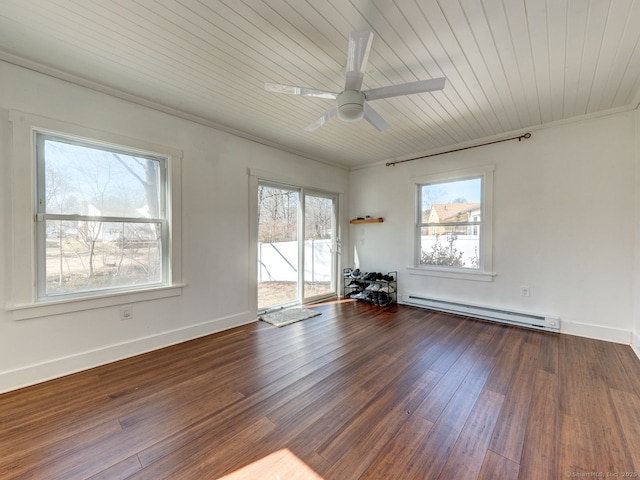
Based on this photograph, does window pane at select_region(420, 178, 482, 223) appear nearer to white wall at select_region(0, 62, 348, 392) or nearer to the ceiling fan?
white wall at select_region(0, 62, 348, 392)

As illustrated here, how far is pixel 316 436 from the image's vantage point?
1.60 meters

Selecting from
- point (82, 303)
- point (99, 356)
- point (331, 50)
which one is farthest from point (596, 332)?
point (82, 303)

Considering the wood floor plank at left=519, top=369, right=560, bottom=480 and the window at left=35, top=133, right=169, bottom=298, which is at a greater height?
the window at left=35, top=133, right=169, bottom=298

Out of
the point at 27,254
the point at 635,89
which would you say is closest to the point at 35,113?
the point at 27,254

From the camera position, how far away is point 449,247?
4.14m

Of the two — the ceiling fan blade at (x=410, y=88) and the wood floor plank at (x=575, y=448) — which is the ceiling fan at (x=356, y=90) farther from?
the wood floor plank at (x=575, y=448)

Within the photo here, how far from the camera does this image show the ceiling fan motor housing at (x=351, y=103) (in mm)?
1985

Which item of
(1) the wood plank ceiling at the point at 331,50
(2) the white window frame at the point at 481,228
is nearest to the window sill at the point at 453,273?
(2) the white window frame at the point at 481,228

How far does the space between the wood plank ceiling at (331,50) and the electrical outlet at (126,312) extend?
6.81ft

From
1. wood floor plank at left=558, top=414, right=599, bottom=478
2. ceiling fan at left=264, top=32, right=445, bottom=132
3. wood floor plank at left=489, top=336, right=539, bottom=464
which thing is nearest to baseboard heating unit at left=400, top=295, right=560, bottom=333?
wood floor plank at left=489, top=336, right=539, bottom=464

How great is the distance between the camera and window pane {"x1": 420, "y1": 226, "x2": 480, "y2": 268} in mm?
3915

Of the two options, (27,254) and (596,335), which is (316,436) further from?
(596,335)

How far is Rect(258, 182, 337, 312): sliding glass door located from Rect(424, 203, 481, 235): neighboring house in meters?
1.75

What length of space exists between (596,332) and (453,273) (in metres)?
1.58
